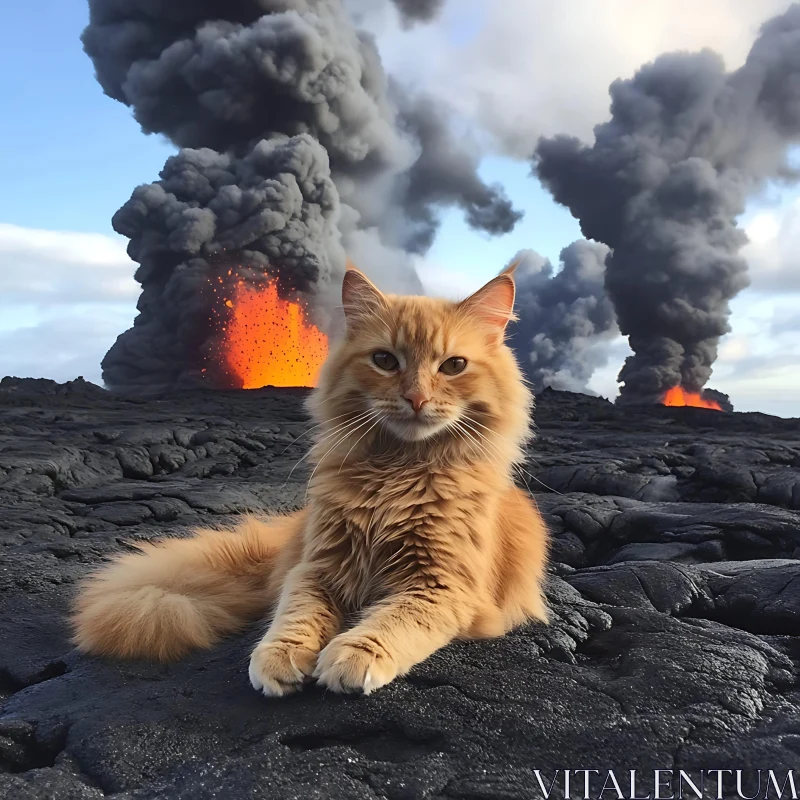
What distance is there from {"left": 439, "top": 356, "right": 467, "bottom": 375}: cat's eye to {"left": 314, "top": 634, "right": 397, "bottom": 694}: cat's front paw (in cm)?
101

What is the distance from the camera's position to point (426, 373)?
2.49m

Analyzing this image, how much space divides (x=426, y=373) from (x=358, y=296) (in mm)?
550

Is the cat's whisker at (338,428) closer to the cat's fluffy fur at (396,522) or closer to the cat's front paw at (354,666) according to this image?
the cat's fluffy fur at (396,522)

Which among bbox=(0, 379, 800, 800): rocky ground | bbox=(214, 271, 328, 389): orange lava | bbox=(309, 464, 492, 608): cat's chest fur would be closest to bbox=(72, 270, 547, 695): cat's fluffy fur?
bbox=(309, 464, 492, 608): cat's chest fur

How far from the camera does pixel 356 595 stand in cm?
256

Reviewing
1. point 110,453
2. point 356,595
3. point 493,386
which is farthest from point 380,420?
point 110,453

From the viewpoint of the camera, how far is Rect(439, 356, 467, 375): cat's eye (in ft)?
8.46

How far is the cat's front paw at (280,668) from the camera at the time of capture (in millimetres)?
2129

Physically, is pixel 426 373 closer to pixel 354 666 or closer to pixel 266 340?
pixel 354 666

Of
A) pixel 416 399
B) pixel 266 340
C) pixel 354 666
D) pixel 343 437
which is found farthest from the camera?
pixel 266 340

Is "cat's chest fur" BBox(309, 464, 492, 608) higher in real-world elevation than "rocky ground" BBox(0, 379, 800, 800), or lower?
higher

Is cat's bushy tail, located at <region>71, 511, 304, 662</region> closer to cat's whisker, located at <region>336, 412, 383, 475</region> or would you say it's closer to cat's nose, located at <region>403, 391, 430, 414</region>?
cat's whisker, located at <region>336, 412, 383, 475</region>

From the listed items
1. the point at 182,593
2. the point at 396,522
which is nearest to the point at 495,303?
the point at 396,522

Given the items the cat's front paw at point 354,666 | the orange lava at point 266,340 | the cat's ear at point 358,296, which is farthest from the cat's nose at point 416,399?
the orange lava at point 266,340
